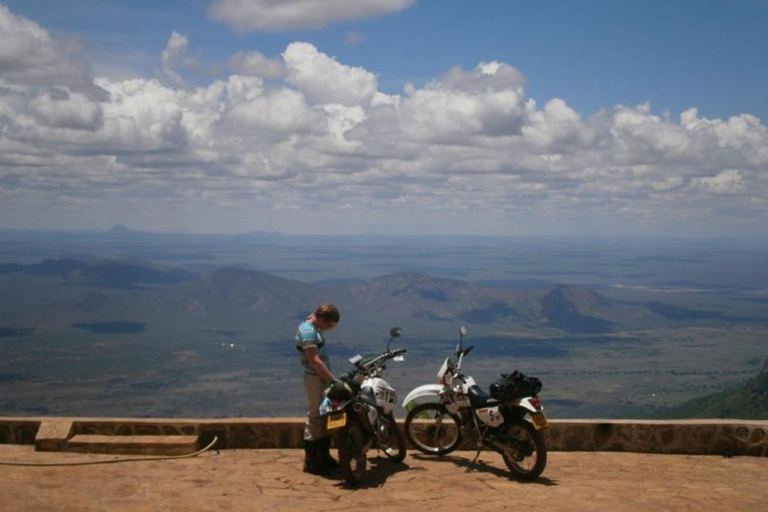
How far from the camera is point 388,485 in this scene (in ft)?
27.9

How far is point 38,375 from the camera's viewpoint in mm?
152500

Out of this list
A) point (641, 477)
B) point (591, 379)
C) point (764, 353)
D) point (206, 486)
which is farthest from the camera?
point (764, 353)

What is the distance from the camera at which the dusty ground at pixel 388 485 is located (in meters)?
7.69

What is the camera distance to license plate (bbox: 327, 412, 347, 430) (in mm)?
8453

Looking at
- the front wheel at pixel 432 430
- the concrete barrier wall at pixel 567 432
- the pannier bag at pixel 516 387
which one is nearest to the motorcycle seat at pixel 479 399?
the pannier bag at pixel 516 387

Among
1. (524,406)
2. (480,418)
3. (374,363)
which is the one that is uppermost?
(374,363)

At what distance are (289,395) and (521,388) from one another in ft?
414

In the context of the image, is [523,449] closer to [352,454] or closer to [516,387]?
[516,387]

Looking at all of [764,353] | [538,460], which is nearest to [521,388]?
[538,460]

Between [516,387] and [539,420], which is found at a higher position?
[516,387]

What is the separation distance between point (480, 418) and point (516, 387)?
56 centimetres

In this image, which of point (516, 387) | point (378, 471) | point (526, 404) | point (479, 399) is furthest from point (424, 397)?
point (526, 404)

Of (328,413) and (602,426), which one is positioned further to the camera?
(602,426)

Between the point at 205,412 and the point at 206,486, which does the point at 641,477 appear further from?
the point at 205,412
